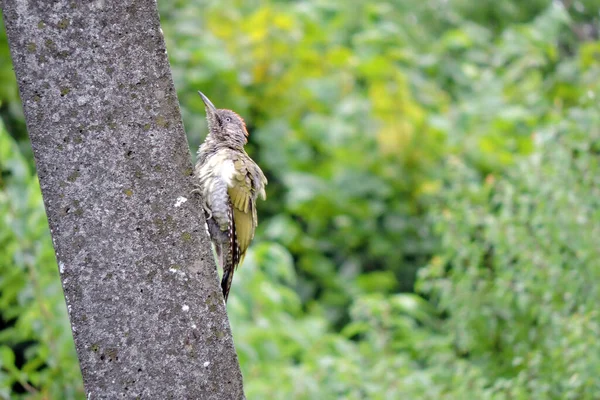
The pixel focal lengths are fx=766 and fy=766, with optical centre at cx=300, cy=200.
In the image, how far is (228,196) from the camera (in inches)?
142

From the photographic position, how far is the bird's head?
3910 mm

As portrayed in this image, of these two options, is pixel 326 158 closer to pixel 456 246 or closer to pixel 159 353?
pixel 456 246

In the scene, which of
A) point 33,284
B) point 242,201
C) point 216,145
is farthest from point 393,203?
point 33,284

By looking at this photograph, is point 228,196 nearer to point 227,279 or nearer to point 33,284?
point 227,279

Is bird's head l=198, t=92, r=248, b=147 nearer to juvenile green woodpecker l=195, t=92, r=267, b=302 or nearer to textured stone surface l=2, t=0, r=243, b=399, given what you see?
juvenile green woodpecker l=195, t=92, r=267, b=302

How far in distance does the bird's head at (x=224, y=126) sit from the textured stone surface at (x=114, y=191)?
185 centimetres

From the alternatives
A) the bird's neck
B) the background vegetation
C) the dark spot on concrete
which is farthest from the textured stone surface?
the background vegetation

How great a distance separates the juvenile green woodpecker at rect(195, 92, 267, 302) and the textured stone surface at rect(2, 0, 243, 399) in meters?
1.48

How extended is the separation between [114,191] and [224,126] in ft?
6.56

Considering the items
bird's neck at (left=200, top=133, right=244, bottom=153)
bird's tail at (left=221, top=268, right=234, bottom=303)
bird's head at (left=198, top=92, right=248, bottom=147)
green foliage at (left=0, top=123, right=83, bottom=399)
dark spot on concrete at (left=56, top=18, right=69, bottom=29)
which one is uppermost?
bird's head at (left=198, top=92, right=248, bottom=147)

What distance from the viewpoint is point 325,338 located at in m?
5.43

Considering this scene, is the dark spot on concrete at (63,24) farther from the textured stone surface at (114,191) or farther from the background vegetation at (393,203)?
the background vegetation at (393,203)

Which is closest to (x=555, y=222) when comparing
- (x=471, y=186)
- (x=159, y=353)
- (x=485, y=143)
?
(x=471, y=186)

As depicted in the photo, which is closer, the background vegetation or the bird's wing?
the bird's wing
